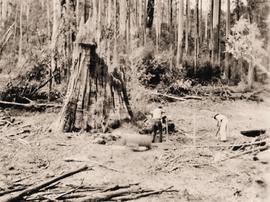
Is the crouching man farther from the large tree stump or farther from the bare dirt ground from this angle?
the large tree stump

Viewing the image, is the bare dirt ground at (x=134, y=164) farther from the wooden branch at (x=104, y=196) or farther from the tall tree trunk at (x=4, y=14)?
the tall tree trunk at (x=4, y=14)

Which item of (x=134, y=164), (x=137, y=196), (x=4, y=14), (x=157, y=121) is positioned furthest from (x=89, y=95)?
(x=4, y=14)

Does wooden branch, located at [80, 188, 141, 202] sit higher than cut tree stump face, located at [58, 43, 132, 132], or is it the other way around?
cut tree stump face, located at [58, 43, 132, 132]

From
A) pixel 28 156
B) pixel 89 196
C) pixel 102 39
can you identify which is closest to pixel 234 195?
pixel 89 196

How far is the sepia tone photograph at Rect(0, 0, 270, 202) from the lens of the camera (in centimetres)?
832

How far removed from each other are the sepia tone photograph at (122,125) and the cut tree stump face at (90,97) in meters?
0.03

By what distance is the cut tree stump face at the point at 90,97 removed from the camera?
13250 millimetres

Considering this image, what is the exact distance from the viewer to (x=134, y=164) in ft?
35.0

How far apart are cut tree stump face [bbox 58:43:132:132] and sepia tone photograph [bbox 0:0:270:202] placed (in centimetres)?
3

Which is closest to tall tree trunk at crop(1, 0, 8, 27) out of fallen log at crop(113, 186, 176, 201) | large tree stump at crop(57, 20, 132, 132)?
large tree stump at crop(57, 20, 132, 132)

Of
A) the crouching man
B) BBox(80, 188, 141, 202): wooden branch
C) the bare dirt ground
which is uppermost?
the crouching man

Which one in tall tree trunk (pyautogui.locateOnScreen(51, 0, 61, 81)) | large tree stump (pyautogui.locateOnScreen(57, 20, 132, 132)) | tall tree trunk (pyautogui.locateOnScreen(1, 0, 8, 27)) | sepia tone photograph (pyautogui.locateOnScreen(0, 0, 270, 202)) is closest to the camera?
sepia tone photograph (pyautogui.locateOnScreen(0, 0, 270, 202))

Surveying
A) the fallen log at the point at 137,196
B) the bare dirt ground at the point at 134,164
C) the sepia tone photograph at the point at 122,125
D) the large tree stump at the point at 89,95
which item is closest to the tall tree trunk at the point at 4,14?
the sepia tone photograph at the point at 122,125

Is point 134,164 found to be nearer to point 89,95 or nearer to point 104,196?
point 89,95
